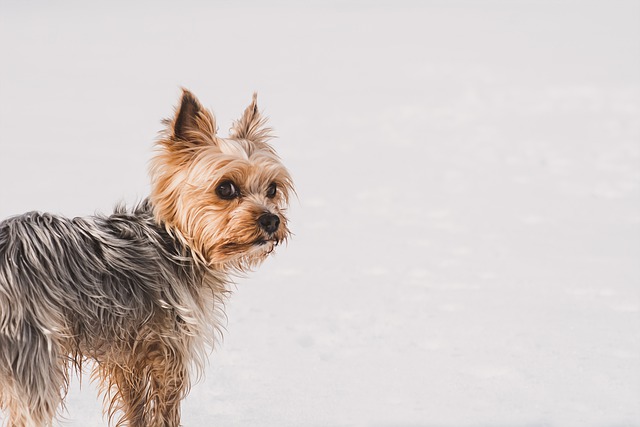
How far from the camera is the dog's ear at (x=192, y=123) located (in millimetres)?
3754

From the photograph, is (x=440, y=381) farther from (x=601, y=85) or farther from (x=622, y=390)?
(x=601, y=85)

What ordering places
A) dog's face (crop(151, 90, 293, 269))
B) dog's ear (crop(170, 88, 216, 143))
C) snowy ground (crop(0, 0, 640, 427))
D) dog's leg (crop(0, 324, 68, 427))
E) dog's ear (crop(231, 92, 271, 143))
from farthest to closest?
snowy ground (crop(0, 0, 640, 427))
dog's ear (crop(231, 92, 271, 143))
dog's ear (crop(170, 88, 216, 143))
dog's face (crop(151, 90, 293, 269))
dog's leg (crop(0, 324, 68, 427))

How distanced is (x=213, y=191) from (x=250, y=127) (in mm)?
491

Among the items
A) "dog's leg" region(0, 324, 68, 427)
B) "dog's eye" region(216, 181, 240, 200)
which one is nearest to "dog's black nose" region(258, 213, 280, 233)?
"dog's eye" region(216, 181, 240, 200)

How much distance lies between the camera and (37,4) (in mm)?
21422

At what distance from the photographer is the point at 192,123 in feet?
12.4

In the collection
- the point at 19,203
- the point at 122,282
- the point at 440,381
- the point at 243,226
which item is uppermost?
the point at 243,226

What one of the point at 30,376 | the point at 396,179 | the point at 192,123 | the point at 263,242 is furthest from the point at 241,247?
the point at 396,179

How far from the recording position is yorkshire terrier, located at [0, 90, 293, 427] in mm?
3135

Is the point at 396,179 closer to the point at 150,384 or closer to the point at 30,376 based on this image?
the point at 150,384

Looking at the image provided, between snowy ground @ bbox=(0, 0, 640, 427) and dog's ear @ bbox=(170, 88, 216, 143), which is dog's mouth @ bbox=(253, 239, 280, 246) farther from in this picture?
snowy ground @ bbox=(0, 0, 640, 427)

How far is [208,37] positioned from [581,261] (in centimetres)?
1412

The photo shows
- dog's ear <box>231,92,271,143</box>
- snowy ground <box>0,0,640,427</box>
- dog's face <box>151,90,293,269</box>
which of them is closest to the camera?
dog's face <box>151,90,293,269</box>

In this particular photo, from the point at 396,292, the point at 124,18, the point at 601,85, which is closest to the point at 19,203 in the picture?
the point at 396,292
